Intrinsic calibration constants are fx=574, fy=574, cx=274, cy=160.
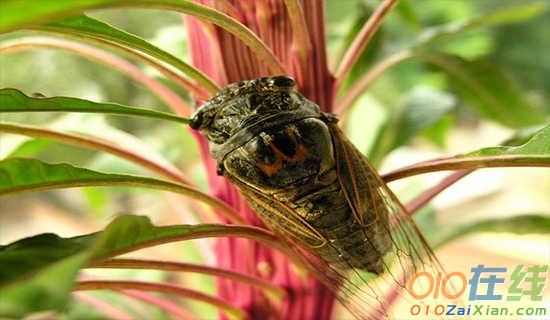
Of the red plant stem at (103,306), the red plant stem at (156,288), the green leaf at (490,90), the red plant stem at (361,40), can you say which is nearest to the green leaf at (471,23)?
the green leaf at (490,90)

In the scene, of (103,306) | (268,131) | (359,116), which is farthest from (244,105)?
(359,116)

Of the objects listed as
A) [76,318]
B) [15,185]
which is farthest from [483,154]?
[76,318]

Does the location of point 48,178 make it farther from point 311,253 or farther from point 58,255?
point 311,253


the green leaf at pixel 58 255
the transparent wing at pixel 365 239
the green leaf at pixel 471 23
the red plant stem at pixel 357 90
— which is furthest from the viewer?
the green leaf at pixel 471 23

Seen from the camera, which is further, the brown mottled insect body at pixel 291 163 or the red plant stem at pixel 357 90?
the red plant stem at pixel 357 90

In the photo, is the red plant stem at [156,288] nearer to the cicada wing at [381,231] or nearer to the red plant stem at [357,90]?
the cicada wing at [381,231]

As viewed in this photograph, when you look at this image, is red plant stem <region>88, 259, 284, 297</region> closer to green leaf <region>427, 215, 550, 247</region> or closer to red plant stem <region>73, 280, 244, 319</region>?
red plant stem <region>73, 280, 244, 319</region>
